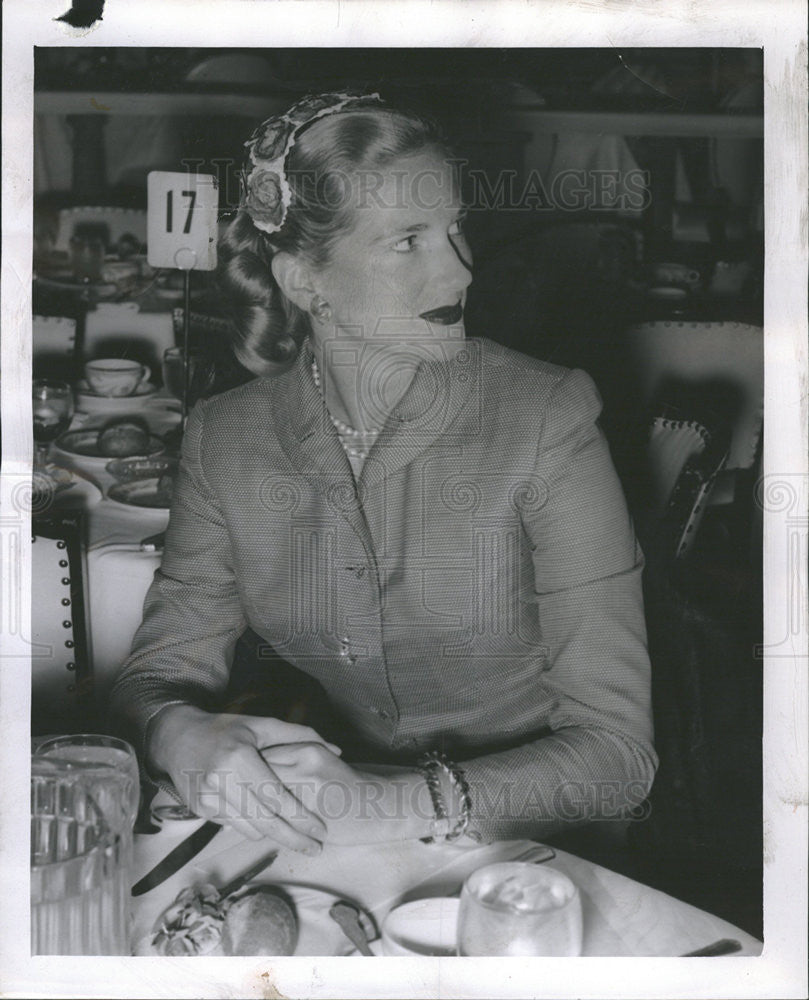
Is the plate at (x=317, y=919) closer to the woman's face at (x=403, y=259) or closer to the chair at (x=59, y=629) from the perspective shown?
the chair at (x=59, y=629)

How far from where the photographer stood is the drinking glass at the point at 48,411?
37.0 inches

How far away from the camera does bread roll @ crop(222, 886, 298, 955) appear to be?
2.90 feet

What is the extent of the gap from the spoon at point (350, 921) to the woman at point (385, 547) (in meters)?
0.06

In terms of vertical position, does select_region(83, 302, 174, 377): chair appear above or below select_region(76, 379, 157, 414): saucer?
above

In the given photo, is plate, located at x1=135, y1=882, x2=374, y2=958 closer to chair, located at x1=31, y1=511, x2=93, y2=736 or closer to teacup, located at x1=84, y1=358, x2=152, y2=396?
chair, located at x1=31, y1=511, x2=93, y2=736

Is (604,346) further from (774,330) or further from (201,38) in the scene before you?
(201,38)

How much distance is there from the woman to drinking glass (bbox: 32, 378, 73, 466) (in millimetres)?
107

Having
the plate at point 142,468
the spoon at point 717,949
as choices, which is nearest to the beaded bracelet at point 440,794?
the spoon at point 717,949

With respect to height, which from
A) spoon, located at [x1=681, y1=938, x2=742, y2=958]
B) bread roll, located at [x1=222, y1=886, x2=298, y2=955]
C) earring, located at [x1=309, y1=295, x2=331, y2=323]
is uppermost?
earring, located at [x1=309, y1=295, x2=331, y2=323]

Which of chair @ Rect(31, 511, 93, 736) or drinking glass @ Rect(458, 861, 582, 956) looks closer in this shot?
drinking glass @ Rect(458, 861, 582, 956)

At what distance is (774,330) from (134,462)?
0.55m

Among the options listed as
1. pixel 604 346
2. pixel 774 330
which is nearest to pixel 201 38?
pixel 604 346

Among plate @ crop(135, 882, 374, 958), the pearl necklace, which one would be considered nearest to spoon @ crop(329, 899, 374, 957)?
plate @ crop(135, 882, 374, 958)

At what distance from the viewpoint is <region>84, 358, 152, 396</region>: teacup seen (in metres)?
0.93
